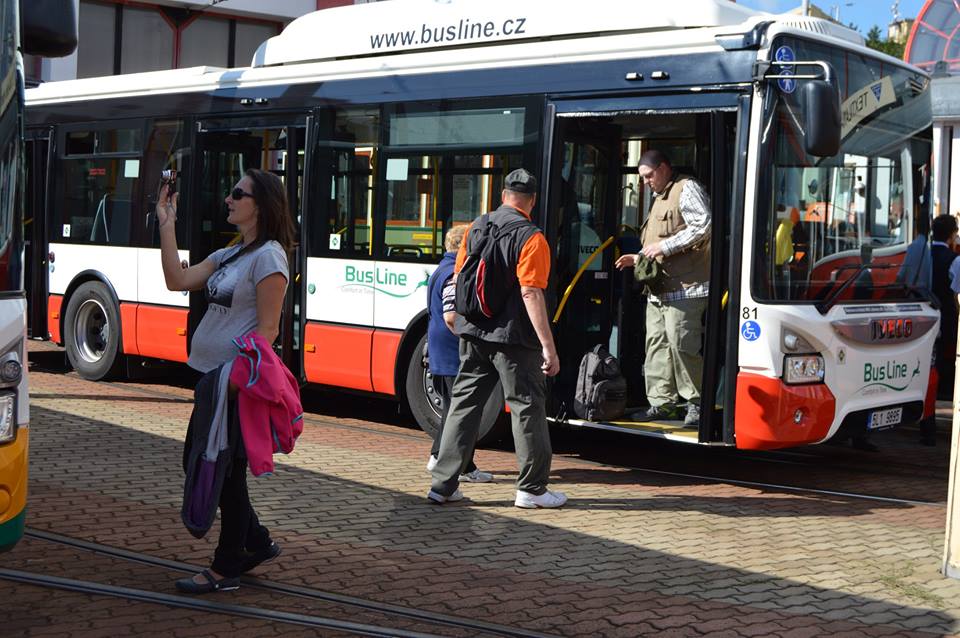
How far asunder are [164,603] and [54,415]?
549 cm

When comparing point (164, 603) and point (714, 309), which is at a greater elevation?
point (714, 309)

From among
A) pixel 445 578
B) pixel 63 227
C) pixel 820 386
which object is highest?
A: pixel 63 227

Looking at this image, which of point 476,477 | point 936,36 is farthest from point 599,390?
point 936,36

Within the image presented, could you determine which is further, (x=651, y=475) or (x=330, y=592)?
(x=651, y=475)

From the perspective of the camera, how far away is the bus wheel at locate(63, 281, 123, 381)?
513 inches

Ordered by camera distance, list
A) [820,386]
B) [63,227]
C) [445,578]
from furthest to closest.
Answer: [63,227] → [820,386] → [445,578]

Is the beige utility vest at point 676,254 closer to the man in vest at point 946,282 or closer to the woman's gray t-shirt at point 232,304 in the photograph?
the man in vest at point 946,282

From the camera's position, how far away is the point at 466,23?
10.2m

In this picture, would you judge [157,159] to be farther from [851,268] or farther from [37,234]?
[851,268]

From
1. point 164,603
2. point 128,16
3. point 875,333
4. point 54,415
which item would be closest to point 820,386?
point 875,333

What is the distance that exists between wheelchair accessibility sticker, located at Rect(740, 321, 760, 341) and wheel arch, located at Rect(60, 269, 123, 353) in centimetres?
687

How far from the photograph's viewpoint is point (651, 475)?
30.4 feet

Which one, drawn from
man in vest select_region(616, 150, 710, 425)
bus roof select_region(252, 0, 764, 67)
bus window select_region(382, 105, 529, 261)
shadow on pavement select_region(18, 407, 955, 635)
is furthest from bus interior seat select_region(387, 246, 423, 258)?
shadow on pavement select_region(18, 407, 955, 635)

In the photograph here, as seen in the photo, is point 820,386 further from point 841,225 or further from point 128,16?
point 128,16
